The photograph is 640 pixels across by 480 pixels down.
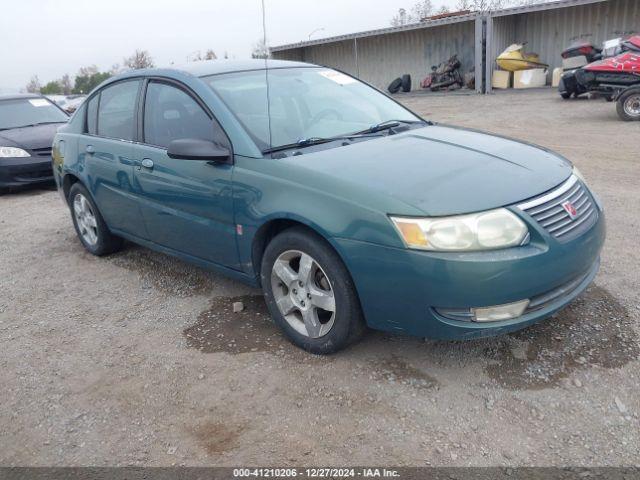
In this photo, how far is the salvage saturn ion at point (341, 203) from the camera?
2.70 metres

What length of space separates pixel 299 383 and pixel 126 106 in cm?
267

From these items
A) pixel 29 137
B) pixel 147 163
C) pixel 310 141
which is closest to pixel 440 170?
pixel 310 141

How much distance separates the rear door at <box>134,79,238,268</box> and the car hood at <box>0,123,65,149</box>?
5221mm

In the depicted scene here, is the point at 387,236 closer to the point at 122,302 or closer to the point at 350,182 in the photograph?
the point at 350,182

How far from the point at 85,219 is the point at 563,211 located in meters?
4.12

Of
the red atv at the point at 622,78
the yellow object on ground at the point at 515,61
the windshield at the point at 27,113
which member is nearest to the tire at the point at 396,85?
the yellow object on ground at the point at 515,61

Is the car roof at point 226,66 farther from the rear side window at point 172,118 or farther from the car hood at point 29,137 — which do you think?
the car hood at point 29,137

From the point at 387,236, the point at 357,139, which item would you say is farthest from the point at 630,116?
the point at 387,236

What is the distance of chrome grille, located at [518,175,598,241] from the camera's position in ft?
9.23

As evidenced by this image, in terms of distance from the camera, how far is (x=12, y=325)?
4020mm

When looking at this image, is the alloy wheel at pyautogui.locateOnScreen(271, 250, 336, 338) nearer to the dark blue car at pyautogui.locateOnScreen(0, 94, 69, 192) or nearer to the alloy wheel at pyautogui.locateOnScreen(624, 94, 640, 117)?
the dark blue car at pyautogui.locateOnScreen(0, 94, 69, 192)

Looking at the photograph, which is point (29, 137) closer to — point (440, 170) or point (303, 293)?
point (303, 293)

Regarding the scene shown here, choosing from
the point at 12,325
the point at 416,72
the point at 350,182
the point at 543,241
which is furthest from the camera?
the point at 416,72

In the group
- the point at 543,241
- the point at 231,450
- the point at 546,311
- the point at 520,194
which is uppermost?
the point at 520,194
